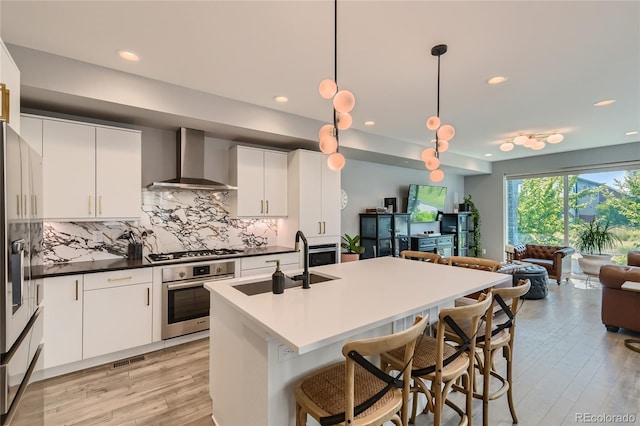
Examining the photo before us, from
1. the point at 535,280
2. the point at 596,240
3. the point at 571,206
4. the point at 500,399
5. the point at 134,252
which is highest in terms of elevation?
the point at 571,206

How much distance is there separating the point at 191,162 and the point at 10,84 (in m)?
1.93

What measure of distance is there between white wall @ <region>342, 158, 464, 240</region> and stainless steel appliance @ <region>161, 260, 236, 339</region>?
294 cm

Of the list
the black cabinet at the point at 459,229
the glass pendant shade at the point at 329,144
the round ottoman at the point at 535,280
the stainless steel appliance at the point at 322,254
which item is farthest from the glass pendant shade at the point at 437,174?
the black cabinet at the point at 459,229

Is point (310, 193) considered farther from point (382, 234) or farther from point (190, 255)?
point (382, 234)

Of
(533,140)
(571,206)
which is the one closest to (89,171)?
(533,140)

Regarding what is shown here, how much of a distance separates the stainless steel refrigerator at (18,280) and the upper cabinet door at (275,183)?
97.4 inches

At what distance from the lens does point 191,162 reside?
3627mm

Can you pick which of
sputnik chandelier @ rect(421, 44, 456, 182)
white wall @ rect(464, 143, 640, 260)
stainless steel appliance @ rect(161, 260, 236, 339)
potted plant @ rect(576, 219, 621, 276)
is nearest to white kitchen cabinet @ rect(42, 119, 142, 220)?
stainless steel appliance @ rect(161, 260, 236, 339)

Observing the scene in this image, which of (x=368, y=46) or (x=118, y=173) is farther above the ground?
(x=368, y=46)

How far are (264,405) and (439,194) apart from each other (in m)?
6.88

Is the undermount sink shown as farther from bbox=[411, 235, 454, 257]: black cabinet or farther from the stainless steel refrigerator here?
bbox=[411, 235, 454, 257]: black cabinet

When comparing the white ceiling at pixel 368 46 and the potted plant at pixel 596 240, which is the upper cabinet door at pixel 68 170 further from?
the potted plant at pixel 596 240

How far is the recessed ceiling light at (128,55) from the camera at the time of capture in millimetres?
2385

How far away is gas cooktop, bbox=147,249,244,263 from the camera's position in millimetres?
3252
